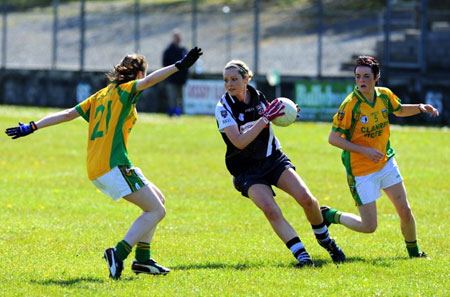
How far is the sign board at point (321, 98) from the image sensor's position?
23562mm

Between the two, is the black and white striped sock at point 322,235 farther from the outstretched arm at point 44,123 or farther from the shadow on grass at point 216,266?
the outstretched arm at point 44,123

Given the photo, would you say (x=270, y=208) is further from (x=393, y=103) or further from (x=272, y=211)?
(x=393, y=103)

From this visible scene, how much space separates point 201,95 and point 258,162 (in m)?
17.8

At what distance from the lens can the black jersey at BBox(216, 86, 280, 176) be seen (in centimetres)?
780

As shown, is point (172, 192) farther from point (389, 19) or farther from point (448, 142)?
point (389, 19)

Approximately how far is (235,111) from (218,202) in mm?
4424

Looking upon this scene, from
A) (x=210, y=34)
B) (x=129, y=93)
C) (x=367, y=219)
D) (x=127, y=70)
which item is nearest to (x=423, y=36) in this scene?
(x=210, y=34)

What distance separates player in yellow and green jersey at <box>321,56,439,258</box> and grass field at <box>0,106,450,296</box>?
0.44 m

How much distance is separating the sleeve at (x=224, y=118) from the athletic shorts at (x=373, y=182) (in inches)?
56.4

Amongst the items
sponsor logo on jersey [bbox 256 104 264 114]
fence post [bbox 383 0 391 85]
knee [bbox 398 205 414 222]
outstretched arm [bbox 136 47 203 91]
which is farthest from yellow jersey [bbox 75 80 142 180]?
fence post [bbox 383 0 391 85]

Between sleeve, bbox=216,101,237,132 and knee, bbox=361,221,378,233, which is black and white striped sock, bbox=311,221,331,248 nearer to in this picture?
knee, bbox=361,221,378,233

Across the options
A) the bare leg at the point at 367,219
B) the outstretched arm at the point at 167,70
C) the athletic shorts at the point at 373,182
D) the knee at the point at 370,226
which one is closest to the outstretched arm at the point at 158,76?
the outstretched arm at the point at 167,70

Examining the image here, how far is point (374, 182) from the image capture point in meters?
8.15

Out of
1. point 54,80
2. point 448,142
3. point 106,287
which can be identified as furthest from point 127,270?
point 54,80
